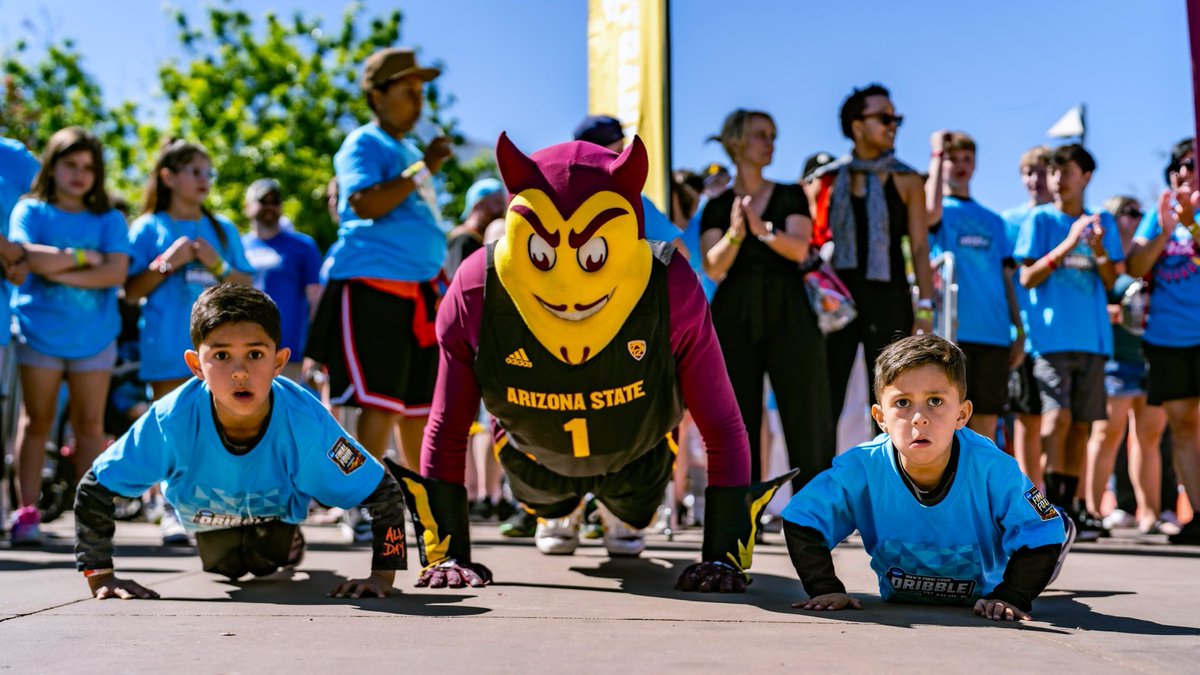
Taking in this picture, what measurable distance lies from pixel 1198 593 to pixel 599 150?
2447 millimetres

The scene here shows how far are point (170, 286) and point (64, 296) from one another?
Answer: 0.51 meters

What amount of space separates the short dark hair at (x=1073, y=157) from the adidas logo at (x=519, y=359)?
14.9 feet

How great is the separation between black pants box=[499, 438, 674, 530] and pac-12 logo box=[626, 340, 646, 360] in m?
0.62

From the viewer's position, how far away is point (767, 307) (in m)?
5.63

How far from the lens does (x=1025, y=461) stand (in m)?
7.57

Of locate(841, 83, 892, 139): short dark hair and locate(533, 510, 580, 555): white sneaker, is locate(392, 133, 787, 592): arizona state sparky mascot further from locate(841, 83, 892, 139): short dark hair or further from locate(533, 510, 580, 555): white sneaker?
locate(841, 83, 892, 139): short dark hair

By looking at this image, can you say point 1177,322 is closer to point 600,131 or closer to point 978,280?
point 978,280

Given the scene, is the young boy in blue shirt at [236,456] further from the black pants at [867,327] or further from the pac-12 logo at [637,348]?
the black pants at [867,327]

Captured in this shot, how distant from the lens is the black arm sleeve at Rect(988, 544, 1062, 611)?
3.39m

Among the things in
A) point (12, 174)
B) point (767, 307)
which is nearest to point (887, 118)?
point (767, 307)

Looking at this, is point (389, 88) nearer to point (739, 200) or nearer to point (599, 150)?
point (739, 200)

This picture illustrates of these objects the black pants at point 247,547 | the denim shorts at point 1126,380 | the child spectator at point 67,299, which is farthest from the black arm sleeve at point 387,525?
the denim shorts at point 1126,380

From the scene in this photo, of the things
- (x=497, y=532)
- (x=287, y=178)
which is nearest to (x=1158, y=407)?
(x=497, y=532)

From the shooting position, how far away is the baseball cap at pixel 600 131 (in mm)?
5316
